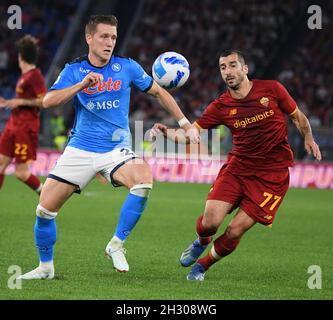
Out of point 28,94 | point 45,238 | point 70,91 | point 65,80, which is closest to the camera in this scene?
point 70,91

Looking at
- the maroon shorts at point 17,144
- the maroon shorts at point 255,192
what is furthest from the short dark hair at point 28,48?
the maroon shorts at point 255,192

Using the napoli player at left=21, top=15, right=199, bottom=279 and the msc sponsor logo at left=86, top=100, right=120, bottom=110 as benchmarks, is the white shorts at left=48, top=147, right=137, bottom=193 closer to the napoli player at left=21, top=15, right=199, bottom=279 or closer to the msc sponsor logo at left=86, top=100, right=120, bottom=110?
the napoli player at left=21, top=15, right=199, bottom=279

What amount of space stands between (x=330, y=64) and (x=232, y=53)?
803 inches

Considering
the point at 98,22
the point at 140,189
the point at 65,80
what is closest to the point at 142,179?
the point at 140,189

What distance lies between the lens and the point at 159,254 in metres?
9.97

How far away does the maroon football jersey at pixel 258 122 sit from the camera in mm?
8438

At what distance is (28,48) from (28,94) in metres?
0.78

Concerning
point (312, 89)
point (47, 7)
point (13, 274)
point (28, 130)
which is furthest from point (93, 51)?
point (47, 7)

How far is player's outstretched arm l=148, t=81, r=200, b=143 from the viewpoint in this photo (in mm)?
7648

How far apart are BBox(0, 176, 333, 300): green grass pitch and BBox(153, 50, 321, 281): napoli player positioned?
1.79 feet

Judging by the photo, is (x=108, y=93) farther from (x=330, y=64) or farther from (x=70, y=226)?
(x=330, y=64)

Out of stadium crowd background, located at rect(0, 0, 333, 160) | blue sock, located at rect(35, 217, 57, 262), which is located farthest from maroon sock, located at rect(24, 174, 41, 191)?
stadium crowd background, located at rect(0, 0, 333, 160)

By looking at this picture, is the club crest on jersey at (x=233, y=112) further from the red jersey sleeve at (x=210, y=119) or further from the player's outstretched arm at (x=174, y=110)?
the player's outstretched arm at (x=174, y=110)

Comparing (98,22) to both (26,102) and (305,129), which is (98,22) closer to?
(305,129)
